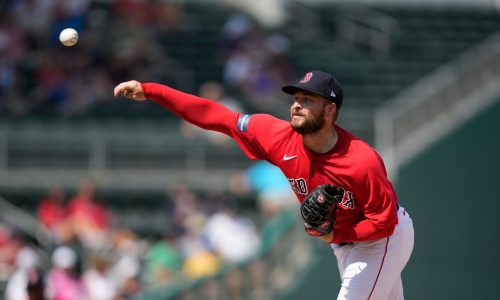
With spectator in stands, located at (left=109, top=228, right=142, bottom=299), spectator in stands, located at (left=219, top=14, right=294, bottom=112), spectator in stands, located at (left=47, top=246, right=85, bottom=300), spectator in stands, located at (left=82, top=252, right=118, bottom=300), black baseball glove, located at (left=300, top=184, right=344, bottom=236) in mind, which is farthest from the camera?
spectator in stands, located at (left=219, top=14, right=294, bottom=112)

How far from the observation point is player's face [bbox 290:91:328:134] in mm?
6777

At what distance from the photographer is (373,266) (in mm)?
7000

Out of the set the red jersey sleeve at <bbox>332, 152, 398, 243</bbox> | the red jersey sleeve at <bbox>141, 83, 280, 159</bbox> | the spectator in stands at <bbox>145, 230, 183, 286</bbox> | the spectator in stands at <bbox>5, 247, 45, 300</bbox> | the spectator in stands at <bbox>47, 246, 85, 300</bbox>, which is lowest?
the spectator in stands at <bbox>145, 230, 183, 286</bbox>

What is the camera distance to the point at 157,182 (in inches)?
627

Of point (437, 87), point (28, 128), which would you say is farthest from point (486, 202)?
point (28, 128)

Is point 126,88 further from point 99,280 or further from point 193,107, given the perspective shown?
point 99,280

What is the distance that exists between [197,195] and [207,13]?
21.3 feet

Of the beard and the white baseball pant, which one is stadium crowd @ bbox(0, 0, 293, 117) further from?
the beard

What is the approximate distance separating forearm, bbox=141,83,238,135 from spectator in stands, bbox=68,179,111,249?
577 cm

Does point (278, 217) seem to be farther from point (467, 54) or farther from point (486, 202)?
point (467, 54)

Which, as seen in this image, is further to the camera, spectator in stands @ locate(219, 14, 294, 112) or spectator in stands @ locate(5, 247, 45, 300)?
spectator in stands @ locate(219, 14, 294, 112)

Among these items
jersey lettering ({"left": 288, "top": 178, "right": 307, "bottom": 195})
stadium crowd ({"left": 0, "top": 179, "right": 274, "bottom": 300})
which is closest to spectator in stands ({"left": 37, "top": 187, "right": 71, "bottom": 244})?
stadium crowd ({"left": 0, "top": 179, "right": 274, "bottom": 300})

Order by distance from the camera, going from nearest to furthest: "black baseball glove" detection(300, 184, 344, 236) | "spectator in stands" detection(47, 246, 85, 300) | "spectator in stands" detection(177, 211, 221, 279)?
"black baseball glove" detection(300, 184, 344, 236) < "spectator in stands" detection(47, 246, 85, 300) < "spectator in stands" detection(177, 211, 221, 279)

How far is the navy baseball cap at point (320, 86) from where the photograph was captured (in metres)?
6.73
